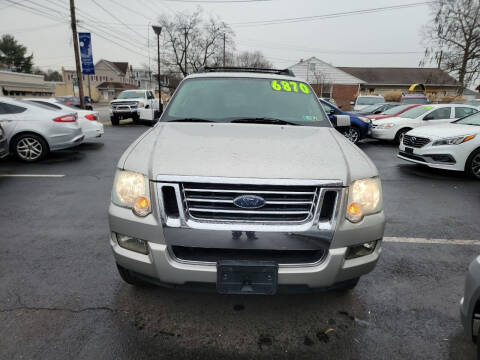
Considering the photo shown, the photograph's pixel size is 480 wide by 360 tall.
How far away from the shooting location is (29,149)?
7.75 meters

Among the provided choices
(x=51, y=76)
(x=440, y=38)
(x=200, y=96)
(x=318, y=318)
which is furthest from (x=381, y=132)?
(x=51, y=76)

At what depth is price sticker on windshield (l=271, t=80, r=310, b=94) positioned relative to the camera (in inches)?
146

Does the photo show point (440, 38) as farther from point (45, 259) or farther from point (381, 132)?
point (45, 259)

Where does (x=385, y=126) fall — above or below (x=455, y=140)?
below

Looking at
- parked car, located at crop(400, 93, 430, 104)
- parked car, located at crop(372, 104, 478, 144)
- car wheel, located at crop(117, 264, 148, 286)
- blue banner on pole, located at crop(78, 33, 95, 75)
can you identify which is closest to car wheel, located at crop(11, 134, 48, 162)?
car wheel, located at crop(117, 264, 148, 286)

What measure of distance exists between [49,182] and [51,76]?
396 feet

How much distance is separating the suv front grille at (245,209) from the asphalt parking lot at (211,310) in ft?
2.32

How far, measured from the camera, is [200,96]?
3.53 meters

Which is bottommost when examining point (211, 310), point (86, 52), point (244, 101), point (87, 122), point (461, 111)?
point (211, 310)

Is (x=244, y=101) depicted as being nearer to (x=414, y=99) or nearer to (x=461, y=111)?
(x=461, y=111)

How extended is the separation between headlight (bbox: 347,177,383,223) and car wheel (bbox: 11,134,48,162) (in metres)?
7.98

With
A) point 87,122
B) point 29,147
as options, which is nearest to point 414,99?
point 87,122

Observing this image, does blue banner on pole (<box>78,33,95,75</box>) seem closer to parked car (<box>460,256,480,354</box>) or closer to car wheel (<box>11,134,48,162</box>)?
car wheel (<box>11,134,48,162</box>)

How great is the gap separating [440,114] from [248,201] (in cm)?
1143
